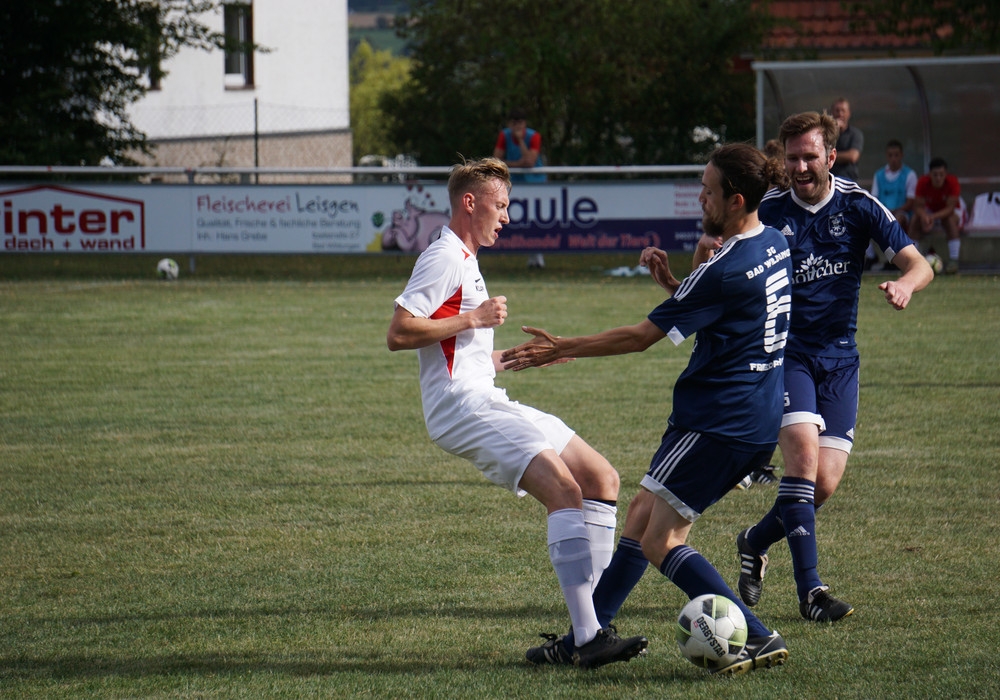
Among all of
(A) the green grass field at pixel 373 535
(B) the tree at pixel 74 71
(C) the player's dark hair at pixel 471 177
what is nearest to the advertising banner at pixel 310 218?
(B) the tree at pixel 74 71

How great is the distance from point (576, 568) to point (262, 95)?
32.5 meters

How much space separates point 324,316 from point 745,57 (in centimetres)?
1491

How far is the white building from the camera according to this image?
1201 inches

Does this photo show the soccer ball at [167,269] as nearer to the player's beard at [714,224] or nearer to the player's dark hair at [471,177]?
the player's dark hair at [471,177]

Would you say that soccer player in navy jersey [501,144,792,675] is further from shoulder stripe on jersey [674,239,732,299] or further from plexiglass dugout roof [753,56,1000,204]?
plexiglass dugout roof [753,56,1000,204]

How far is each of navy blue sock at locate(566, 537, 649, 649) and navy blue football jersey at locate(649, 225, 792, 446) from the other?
53 centimetres

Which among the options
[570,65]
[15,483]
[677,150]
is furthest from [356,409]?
[570,65]

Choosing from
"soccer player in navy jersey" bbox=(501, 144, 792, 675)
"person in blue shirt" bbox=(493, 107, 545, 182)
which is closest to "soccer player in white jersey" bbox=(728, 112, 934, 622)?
"soccer player in navy jersey" bbox=(501, 144, 792, 675)

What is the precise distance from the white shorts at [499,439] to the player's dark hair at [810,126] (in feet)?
5.79

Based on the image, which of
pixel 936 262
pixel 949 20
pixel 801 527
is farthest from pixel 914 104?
pixel 801 527

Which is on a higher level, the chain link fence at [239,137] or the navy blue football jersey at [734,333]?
the chain link fence at [239,137]

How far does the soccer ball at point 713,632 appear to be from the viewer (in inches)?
162

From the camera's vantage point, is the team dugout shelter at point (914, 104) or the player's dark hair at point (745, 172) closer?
the player's dark hair at point (745, 172)

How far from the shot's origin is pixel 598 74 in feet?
86.6
